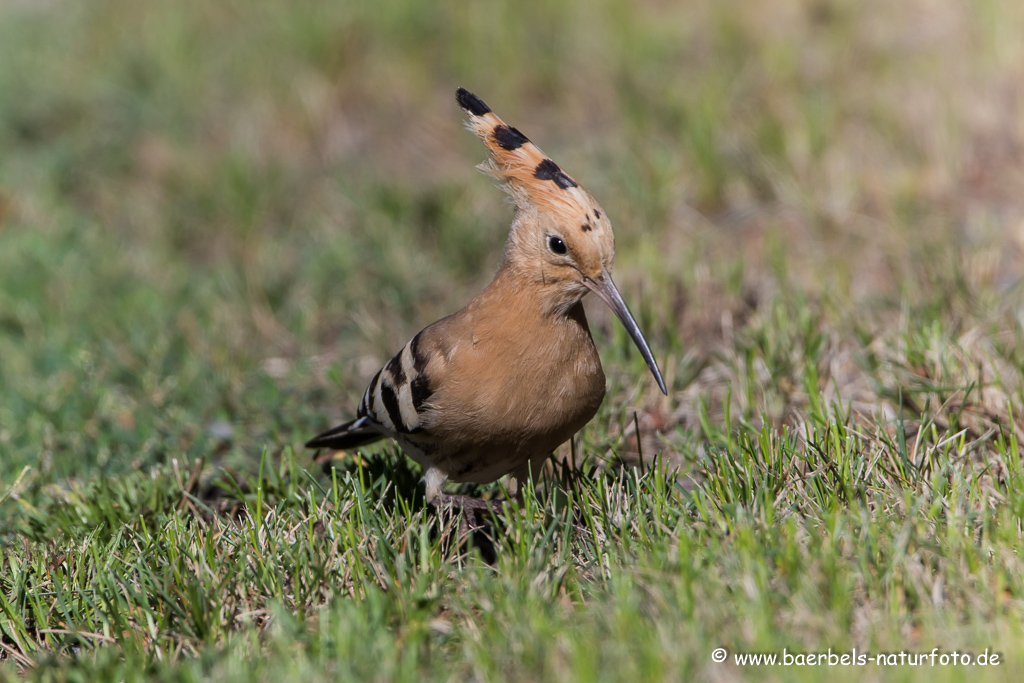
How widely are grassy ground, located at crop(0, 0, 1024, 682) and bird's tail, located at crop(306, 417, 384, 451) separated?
0.10m

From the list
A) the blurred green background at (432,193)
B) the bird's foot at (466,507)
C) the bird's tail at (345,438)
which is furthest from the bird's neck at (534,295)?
the blurred green background at (432,193)

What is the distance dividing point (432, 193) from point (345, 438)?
244cm

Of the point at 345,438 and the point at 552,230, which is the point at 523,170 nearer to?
the point at 552,230

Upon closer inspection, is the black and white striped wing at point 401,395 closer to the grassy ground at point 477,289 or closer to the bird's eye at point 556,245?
the grassy ground at point 477,289

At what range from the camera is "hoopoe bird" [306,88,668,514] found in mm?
2756

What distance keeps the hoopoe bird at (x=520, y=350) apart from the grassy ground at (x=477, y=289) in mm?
172

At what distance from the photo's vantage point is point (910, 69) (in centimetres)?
559

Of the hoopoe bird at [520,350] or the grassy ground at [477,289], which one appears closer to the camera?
the grassy ground at [477,289]

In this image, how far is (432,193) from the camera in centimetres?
560

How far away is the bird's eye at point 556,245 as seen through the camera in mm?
2807

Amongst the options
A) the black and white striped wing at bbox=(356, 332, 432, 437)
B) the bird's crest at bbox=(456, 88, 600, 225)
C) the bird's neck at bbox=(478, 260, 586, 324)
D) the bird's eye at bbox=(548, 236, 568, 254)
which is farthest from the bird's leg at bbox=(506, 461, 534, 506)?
the bird's crest at bbox=(456, 88, 600, 225)

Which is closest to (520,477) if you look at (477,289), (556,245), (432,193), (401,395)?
(401,395)

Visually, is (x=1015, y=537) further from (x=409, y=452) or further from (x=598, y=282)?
(x=409, y=452)

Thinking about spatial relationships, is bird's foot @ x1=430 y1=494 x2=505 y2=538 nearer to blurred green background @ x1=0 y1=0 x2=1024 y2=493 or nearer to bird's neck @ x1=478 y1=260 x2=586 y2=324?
bird's neck @ x1=478 y1=260 x2=586 y2=324
